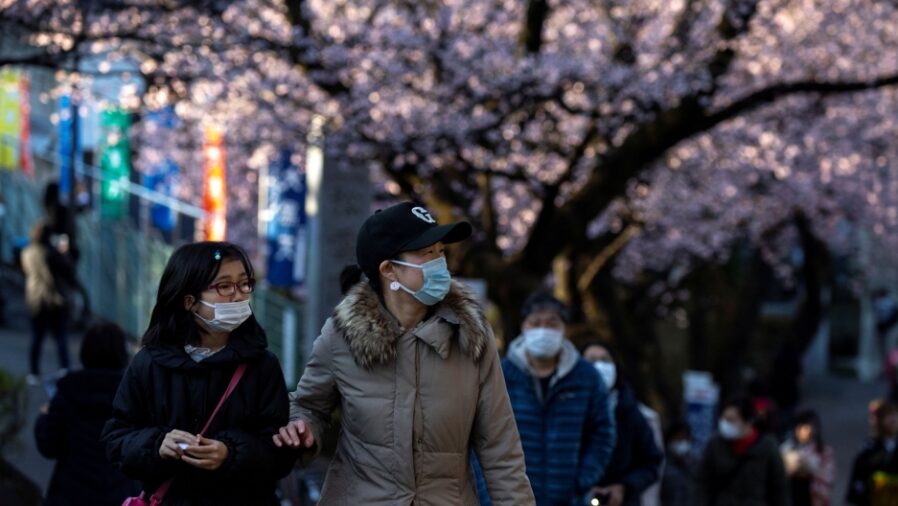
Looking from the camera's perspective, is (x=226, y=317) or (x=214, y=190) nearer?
(x=226, y=317)

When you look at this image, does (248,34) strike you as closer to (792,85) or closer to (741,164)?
(792,85)

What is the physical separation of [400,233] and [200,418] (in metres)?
0.81

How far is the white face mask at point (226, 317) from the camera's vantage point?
4379mm

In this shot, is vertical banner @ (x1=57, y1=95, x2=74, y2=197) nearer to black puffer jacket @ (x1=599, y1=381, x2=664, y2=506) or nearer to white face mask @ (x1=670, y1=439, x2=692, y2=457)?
white face mask @ (x1=670, y1=439, x2=692, y2=457)

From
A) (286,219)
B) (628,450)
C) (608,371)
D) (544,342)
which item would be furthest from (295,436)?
(286,219)

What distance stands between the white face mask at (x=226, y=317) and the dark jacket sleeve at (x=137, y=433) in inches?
7.9

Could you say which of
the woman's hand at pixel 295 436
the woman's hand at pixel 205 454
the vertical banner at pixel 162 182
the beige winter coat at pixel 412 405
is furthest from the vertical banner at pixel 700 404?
the woman's hand at pixel 205 454

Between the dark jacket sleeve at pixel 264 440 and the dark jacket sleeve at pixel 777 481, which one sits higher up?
the dark jacket sleeve at pixel 264 440

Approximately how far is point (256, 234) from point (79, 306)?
2683 mm

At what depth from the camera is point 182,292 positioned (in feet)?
14.5

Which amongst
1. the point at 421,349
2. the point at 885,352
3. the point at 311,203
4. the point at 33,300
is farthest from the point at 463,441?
the point at 885,352

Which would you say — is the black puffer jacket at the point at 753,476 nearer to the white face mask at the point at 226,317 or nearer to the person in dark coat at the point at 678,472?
the person in dark coat at the point at 678,472

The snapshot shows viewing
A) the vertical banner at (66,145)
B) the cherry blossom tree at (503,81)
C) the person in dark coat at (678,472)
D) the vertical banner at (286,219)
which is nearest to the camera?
the person in dark coat at (678,472)

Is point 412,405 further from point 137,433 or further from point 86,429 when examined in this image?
point 86,429
